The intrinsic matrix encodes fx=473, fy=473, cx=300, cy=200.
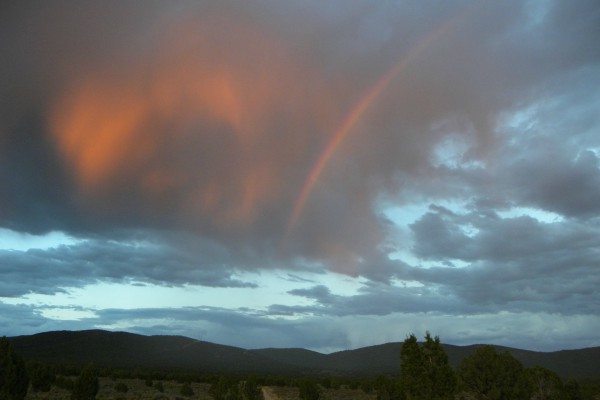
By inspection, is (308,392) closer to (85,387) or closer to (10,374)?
(85,387)

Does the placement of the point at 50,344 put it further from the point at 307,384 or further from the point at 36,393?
the point at 307,384

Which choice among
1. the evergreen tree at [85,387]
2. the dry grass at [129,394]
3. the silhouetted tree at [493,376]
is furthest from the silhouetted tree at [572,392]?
the evergreen tree at [85,387]

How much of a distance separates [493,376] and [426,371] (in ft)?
50.8

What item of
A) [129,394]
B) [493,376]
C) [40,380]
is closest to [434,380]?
[493,376]

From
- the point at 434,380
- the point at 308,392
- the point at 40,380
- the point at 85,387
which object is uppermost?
the point at 434,380

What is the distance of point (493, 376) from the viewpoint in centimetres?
3834

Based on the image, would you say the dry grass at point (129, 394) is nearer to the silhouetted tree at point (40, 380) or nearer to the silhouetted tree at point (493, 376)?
the silhouetted tree at point (40, 380)

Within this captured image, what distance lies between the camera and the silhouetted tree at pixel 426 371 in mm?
26094

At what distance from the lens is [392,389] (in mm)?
49719

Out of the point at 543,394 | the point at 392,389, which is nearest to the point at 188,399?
the point at 392,389

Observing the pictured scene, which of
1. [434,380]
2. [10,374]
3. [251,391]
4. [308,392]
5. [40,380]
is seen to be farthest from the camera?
[308,392]

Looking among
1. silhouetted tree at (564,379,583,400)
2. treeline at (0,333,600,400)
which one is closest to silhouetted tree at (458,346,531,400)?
treeline at (0,333,600,400)

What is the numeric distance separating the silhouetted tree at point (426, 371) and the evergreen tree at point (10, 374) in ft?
85.5

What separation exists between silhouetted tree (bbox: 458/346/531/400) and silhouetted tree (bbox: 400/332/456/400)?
1409 cm
